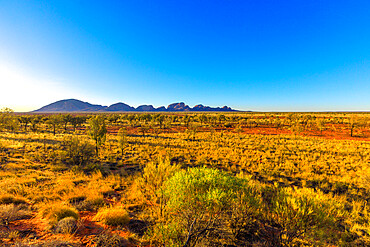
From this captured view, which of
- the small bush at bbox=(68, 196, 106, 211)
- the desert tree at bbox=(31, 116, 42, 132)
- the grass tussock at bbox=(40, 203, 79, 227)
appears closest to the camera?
the grass tussock at bbox=(40, 203, 79, 227)

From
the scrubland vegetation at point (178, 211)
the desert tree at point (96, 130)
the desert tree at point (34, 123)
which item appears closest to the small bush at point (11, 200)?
the scrubland vegetation at point (178, 211)

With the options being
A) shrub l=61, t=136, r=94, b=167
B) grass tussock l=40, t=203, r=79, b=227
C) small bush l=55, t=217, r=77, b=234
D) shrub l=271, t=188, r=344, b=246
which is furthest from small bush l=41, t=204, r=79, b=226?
shrub l=61, t=136, r=94, b=167

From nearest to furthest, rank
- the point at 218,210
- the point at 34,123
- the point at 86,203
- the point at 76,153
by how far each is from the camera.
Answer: the point at 218,210 < the point at 86,203 < the point at 76,153 < the point at 34,123

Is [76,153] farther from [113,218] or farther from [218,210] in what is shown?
[218,210]

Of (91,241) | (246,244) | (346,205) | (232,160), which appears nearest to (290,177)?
(346,205)

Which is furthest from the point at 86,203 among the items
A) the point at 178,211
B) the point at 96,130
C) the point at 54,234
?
the point at 96,130

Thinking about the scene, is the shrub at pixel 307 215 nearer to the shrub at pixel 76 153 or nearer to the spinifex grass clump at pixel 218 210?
the spinifex grass clump at pixel 218 210

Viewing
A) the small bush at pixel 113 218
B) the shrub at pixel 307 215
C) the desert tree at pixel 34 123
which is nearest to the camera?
the shrub at pixel 307 215

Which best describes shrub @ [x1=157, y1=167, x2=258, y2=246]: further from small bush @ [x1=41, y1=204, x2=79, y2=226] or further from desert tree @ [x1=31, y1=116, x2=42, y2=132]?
desert tree @ [x1=31, y1=116, x2=42, y2=132]

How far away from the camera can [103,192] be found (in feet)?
31.1

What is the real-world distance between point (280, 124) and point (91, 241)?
66751mm

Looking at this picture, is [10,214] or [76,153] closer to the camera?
[10,214]

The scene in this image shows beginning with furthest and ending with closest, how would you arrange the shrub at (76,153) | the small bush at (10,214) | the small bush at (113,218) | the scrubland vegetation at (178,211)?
the shrub at (76,153), the small bush at (113,218), the small bush at (10,214), the scrubland vegetation at (178,211)

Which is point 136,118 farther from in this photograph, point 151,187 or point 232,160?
point 151,187
